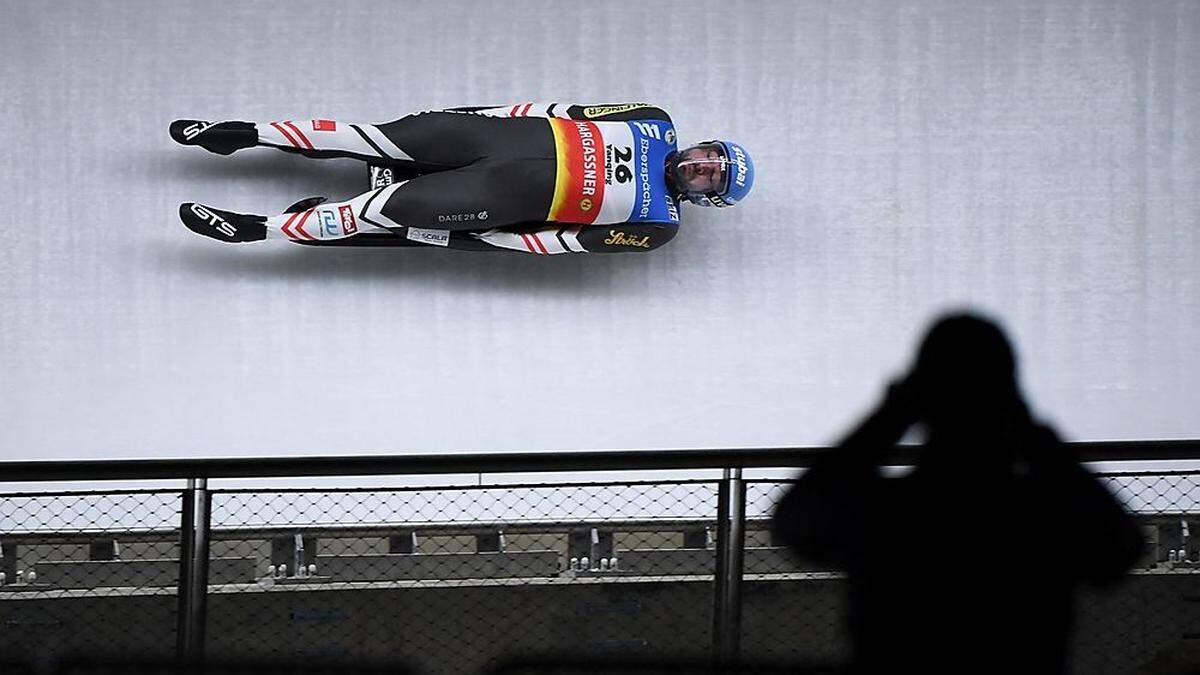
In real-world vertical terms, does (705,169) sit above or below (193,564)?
above

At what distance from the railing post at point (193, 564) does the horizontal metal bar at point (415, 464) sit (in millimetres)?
71

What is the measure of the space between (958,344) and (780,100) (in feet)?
11.9

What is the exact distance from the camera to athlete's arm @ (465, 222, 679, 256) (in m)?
5.08

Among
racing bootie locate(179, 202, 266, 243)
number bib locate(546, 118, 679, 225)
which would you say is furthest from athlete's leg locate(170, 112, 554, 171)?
racing bootie locate(179, 202, 266, 243)

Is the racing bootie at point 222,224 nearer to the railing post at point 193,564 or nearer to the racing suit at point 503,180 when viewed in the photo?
the racing suit at point 503,180

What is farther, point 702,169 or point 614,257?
point 614,257

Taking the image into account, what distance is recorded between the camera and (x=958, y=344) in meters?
2.14

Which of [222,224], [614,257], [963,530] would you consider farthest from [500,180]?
[963,530]

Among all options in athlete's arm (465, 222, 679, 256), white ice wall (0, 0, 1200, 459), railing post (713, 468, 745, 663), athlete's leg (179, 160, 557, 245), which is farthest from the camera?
white ice wall (0, 0, 1200, 459)

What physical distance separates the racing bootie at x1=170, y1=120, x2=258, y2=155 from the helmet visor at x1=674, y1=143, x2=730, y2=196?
170cm

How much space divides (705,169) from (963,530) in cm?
311

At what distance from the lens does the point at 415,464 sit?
327cm

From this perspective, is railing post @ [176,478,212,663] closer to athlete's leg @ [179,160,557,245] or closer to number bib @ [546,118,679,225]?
athlete's leg @ [179,160,557,245]

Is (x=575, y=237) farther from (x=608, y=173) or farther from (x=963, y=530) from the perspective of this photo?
(x=963, y=530)
